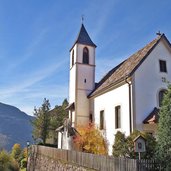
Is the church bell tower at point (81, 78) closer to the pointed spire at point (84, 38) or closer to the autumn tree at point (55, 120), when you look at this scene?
the pointed spire at point (84, 38)

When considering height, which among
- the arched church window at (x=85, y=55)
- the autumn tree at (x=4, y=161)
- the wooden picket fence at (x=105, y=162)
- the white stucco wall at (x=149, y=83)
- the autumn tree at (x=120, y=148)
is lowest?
the autumn tree at (x=4, y=161)

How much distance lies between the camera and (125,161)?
14.1 m

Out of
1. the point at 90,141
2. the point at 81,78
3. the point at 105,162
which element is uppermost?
the point at 81,78

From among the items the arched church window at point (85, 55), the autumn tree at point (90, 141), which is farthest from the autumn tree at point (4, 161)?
the arched church window at point (85, 55)

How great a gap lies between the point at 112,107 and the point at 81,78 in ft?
28.2

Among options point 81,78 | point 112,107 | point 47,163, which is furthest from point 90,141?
point 81,78

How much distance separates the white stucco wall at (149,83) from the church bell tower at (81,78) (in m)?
10.1

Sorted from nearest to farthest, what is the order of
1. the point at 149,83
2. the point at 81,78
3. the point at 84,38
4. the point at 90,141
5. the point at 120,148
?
the point at 120,148 → the point at 149,83 → the point at 90,141 → the point at 81,78 → the point at 84,38

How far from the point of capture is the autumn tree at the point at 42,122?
5183 cm

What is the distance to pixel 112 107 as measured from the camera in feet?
87.2

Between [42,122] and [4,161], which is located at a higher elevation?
[42,122]

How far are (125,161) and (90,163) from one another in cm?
379

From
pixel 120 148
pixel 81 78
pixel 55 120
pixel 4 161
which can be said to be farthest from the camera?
pixel 55 120

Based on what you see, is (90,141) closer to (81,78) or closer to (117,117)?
(117,117)
